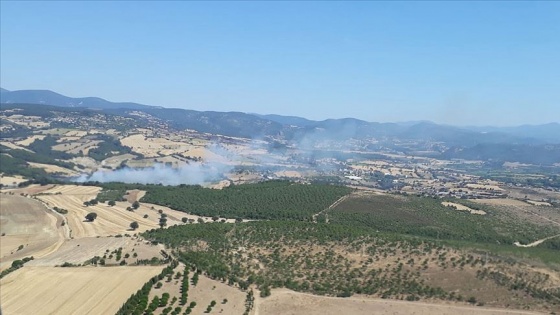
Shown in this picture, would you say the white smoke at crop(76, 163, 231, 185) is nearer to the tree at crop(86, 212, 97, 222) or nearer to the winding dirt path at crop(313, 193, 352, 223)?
the tree at crop(86, 212, 97, 222)

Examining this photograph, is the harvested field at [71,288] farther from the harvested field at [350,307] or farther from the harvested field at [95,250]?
the harvested field at [350,307]

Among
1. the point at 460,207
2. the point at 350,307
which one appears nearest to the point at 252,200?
the point at 460,207

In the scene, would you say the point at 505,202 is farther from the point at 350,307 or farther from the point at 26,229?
the point at 26,229

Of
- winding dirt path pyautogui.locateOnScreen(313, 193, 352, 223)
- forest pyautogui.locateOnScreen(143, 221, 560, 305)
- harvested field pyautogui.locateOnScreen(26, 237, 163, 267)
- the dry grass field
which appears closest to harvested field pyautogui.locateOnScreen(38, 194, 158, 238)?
the dry grass field

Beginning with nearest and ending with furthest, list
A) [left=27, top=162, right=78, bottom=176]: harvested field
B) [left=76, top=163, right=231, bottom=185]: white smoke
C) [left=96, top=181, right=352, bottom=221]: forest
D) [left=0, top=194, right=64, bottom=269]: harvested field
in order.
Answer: [left=0, top=194, right=64, bottom=269]: harvested field, [left=96, top=181, right=352, bottom=221]: forest, [left=76, top=163, right=231, bottom=185]: white smoke, [left=27, top=162, right=78, bottom=176]: harvested field

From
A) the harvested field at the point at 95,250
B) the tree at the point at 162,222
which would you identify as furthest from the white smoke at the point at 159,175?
the harvested field at the point at 95,250
